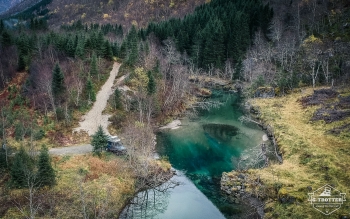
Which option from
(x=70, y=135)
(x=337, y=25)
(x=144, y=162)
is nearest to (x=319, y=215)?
(x=144, y=162)

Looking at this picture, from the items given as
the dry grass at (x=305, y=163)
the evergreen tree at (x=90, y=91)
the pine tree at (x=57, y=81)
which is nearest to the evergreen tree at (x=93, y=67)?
the evergreen tree at (x=90, y=91)

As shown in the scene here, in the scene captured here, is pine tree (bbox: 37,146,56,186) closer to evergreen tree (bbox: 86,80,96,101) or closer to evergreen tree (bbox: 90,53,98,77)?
evergreen tree (bbox: 86,80,96,101)

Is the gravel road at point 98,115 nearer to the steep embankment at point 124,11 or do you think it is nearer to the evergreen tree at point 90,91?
the evergreen tree at point 90,91

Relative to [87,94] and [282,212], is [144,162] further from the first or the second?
[87,94]

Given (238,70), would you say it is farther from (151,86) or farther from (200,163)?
(200,163)

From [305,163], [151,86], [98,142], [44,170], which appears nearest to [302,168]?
[305,163]

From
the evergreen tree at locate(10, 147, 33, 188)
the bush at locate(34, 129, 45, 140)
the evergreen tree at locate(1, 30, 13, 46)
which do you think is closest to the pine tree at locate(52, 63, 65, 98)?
the bush at locate(34, 129, 45, 140)
